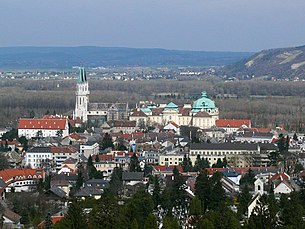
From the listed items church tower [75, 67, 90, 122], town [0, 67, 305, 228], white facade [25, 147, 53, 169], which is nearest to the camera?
town [0, 67, 305, 228]

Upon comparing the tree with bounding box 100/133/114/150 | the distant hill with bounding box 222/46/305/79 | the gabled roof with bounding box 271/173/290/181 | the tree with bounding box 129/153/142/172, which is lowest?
the distant hill with bounding box 222/46/305/79

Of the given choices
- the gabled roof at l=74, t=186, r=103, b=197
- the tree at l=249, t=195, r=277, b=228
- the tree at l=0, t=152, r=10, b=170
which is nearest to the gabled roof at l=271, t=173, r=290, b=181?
the gabled roof at l=74, t=186, r=103, b=197

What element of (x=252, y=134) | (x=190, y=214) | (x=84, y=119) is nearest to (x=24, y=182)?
(x=190, y=214)

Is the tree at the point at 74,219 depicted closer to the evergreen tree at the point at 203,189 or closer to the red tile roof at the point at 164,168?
the evergreen tree at the point at 203,189

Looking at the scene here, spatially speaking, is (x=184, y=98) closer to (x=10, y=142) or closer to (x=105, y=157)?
(x=10, y=142)

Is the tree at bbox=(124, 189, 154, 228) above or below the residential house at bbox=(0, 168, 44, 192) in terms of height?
above

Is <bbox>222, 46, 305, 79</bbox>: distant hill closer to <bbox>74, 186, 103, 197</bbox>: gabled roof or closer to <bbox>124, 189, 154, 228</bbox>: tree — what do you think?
<bbox>74, 186, 103, 197</bbox>: gabled roof
